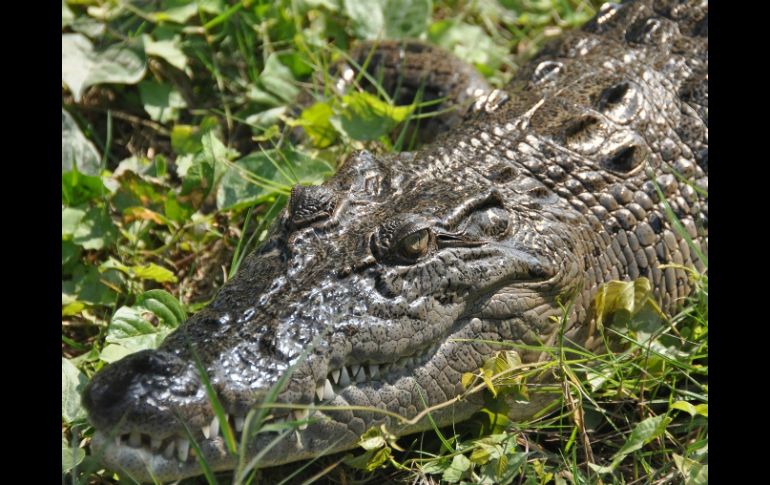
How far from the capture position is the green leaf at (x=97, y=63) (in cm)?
509

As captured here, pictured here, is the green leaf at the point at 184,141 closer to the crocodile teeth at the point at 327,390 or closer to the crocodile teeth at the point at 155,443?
the crocodile teeth at the point at 327,390

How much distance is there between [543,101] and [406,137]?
105cm

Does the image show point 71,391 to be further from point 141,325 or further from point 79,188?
point 79,188

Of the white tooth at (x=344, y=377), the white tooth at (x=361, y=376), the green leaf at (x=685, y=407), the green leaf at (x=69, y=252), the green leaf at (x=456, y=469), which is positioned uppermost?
the white tooth at (x=344, y=377)

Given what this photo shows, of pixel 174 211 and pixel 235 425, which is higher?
pixel 235 425

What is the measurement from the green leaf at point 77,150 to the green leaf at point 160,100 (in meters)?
0.44

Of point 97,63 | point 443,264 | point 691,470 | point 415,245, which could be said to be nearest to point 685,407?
point 691,470

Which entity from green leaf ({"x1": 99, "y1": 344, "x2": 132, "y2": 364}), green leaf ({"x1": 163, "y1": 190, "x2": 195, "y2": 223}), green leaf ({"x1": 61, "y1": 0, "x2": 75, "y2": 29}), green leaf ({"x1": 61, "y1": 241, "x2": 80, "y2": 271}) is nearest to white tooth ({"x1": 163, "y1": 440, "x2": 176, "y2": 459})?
green leaf ({"x1": 99, "y1": 344, "x2": 132, "y2": 364})

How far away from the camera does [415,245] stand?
10.8ft

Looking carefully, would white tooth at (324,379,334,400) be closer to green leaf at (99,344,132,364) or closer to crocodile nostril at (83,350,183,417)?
crocodile nostril at (83,350,183,417)

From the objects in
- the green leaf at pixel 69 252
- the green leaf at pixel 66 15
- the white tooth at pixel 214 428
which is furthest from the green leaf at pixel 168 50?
the white tooth at pixel 214 428

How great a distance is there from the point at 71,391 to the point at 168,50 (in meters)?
2.32

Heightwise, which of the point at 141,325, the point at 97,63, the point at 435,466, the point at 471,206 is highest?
the point at 471,206

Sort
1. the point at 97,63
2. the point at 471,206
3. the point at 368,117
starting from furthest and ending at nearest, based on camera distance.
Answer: the point at 97,63
the point at 368,117
the point at 471,206
